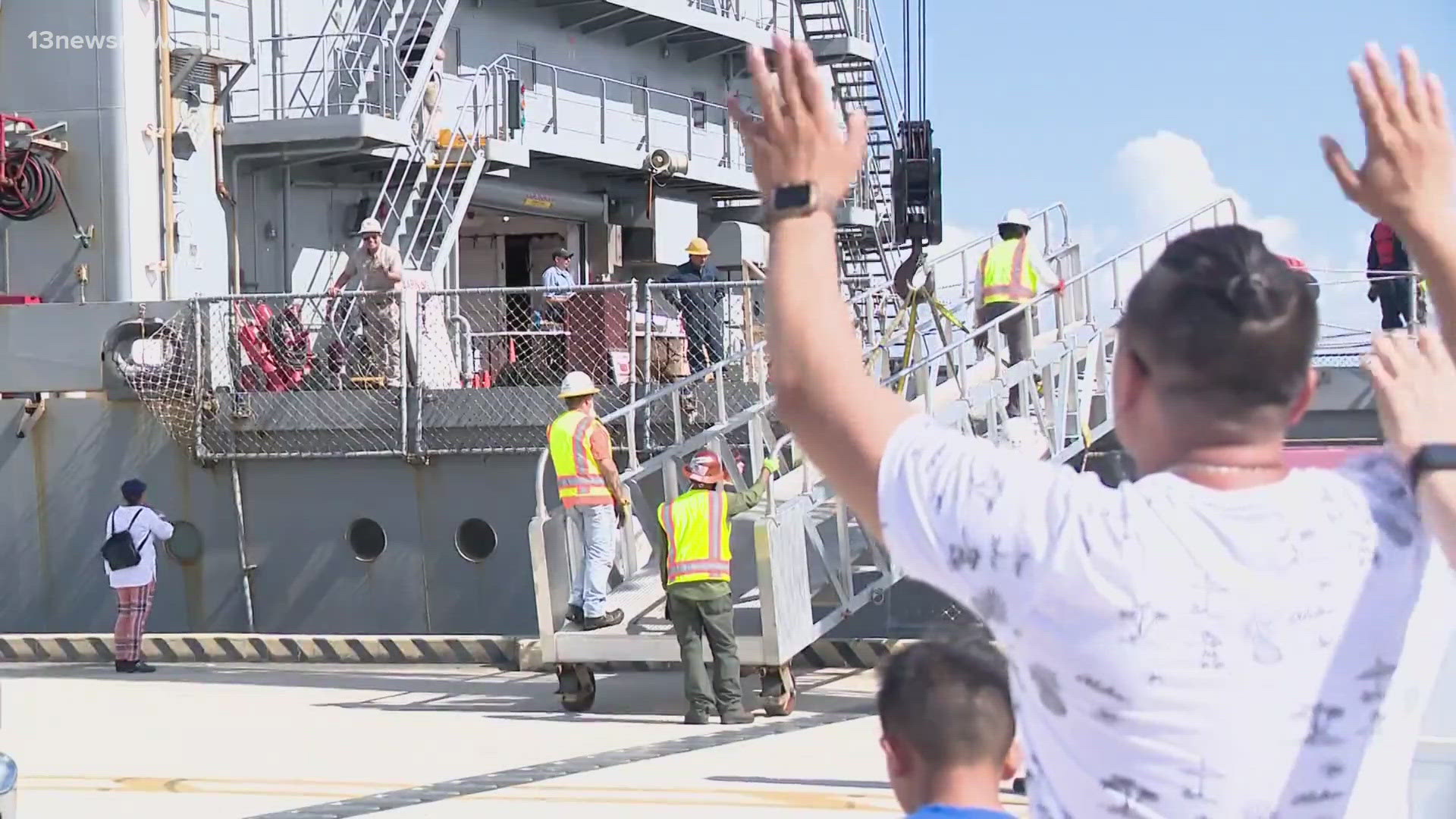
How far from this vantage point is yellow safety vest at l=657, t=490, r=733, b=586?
36.6 ft

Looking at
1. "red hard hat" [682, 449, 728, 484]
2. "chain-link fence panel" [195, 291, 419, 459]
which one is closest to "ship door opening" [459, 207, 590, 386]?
"chain-link fence panel" [195, 291, 419, 459]

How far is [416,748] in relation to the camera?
1065cm

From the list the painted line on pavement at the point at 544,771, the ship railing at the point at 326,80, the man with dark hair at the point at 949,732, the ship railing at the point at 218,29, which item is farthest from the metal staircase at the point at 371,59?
the man with dark hair at the point at 949,732

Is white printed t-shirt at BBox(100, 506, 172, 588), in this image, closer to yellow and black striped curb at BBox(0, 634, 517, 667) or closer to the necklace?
yellow and black striped curb at BBox(0, 634, 517, 667)

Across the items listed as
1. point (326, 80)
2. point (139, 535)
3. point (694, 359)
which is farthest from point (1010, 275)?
point (326, 80)

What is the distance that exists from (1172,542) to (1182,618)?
0.09 m

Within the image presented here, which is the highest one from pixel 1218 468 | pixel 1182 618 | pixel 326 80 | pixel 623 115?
pixel 623 115

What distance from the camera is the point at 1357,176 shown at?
240 centimetres

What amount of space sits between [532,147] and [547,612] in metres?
9.78

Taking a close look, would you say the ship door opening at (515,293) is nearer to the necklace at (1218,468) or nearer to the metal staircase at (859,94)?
the metal staircase at (859,94)

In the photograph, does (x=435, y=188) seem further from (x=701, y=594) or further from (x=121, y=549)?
(x=701, y=594)

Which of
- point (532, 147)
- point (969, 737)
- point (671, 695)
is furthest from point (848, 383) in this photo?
point (532, 147)

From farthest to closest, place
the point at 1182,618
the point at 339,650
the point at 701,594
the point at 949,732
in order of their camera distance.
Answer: the point at 339,650
the point at 701,594
the point at 949,732
the point at 1182,618

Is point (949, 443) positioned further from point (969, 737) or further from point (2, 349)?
point (2, 349)
